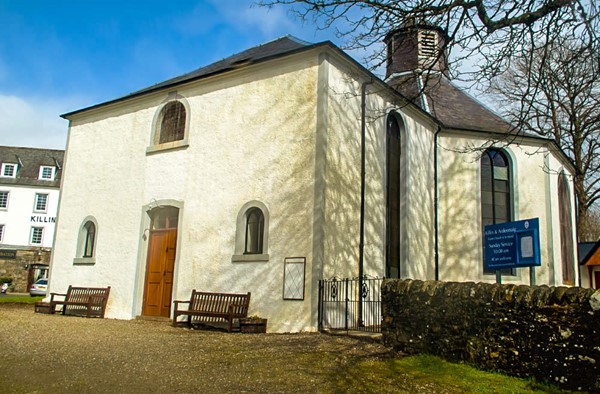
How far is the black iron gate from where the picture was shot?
10.9 m

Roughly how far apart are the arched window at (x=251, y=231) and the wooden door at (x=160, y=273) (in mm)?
2310

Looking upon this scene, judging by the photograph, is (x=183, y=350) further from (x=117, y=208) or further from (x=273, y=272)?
(x=117, y=208)

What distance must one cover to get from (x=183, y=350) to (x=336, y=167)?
5.66 metres

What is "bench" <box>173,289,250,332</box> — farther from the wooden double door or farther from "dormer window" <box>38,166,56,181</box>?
"dormer window" <box>38,166,56,181</box>

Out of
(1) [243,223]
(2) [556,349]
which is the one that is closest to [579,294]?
(2) [556,349]

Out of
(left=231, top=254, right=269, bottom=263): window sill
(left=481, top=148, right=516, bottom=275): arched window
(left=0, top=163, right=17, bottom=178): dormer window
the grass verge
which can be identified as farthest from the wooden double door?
(left=0, top=163, right=17, bottom=178): dormer window

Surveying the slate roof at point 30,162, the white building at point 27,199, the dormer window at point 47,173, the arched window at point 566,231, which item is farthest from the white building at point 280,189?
the dormer window at point 47,173

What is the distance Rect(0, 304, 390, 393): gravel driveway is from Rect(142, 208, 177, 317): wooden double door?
313 centimetres

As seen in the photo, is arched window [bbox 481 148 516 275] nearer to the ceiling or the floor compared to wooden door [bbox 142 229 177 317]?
nearer to the ceiling

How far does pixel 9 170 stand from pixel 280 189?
41.3m

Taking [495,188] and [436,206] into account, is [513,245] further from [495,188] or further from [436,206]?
[495,188]

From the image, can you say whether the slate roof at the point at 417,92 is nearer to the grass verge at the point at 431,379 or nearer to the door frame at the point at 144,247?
the door frame at the point at 144,247

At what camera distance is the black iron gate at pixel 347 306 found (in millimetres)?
10930

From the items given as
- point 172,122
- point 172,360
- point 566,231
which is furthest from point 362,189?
point 566,231
